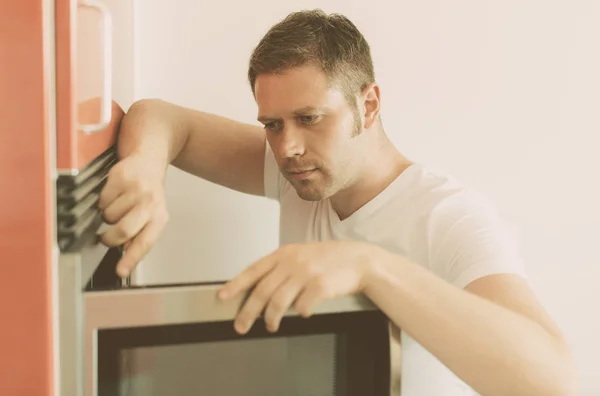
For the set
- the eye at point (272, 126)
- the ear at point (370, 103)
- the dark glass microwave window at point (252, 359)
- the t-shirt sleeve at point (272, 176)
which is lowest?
the dark glass microwave window at point (252, 359)

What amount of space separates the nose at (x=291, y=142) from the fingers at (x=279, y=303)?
39 cm

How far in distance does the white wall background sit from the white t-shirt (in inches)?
14.2

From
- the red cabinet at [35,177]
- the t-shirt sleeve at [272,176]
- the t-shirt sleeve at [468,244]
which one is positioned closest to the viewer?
the red cabinet at [35,177]

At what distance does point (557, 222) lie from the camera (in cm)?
163

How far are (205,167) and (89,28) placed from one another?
0.59 metres

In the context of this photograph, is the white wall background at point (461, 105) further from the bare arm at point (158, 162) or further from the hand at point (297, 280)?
the hand at point (297, 280)

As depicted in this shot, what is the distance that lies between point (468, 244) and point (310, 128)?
326 mm

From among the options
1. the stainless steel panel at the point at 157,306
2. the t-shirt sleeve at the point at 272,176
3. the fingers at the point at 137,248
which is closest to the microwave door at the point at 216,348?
the stainless steel panel at the point at 157,306

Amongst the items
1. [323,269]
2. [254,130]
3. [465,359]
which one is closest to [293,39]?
[254,130]

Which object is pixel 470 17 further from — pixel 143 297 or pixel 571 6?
pixel 143 297

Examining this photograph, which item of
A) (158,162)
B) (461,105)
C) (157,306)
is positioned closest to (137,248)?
(157,306)

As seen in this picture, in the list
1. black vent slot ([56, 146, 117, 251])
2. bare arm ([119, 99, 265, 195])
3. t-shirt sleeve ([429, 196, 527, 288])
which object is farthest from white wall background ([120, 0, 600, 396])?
black vent slot ([56, 146, 117, 251])

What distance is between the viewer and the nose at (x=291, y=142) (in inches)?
40.9

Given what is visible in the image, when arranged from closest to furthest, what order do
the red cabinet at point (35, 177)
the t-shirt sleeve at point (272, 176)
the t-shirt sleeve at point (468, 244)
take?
the red cabinet at point (35, 177) < the t-shirt sleeve at point (468, 244) < the t-shirt sleeve at point (272, 176)
